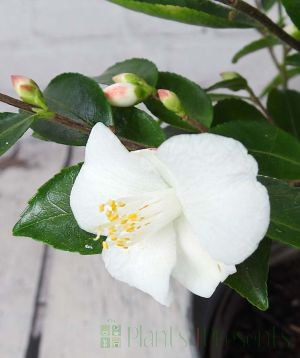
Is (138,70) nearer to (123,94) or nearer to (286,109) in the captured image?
(123,94)

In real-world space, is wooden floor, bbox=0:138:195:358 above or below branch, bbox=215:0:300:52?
below

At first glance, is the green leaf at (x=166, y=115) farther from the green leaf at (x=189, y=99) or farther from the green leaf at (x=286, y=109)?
the green leaf at (x=286, y=109)

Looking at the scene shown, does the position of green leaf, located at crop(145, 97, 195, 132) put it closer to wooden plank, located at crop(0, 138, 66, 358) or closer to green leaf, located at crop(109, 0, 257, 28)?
green leaf, located at crop(109, 0, 257, 28)

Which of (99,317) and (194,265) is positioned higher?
(194,265)

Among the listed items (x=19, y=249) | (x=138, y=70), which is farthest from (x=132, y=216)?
(x=19, y=249)

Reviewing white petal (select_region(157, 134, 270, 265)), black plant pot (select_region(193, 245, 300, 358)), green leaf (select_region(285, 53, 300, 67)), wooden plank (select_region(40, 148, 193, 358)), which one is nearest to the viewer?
white petal (select_region(157, 134, 270, 265))


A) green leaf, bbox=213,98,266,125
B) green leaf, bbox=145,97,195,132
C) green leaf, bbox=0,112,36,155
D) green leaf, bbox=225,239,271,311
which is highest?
green leaf, bbox=0,112,36,155

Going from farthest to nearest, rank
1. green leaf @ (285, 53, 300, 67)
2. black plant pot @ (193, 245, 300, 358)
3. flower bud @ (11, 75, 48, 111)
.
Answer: black plant pot @ (193, 245, 300, 358) < green leaf @ (285, 53, 300, 67) < flower bud @ (11, 75, 48, 111)

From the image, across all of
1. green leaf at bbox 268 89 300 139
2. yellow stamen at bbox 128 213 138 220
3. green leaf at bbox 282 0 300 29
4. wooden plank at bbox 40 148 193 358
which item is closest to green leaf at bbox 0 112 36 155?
yellow stamen at bbox 128 213 138 220

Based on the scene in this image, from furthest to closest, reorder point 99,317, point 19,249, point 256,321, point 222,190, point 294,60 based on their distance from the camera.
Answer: point 19,249
point 99,317
point 256,321
point 294,60
point 222,190
